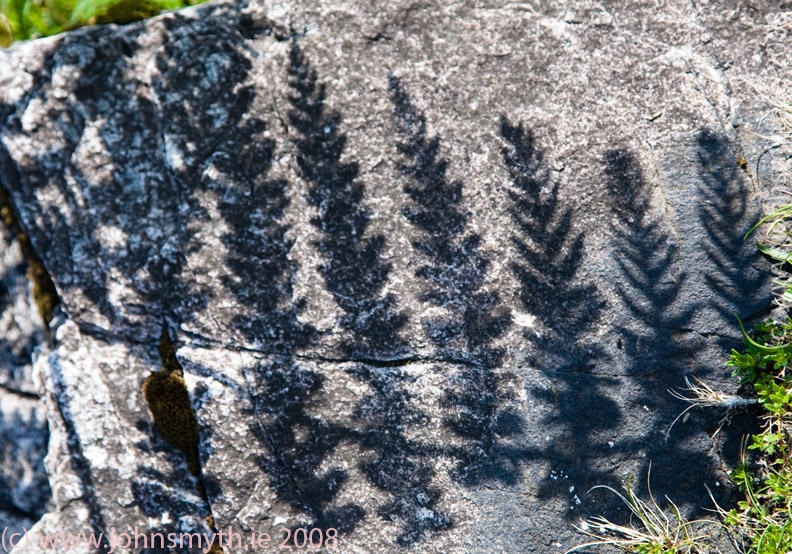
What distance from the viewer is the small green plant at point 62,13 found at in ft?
8.80

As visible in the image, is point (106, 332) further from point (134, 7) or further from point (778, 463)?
point (778, 463)

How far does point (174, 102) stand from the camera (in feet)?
7.88

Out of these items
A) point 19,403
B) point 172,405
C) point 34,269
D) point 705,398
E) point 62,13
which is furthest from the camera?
point 62,13

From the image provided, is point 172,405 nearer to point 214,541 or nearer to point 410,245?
point 214,541

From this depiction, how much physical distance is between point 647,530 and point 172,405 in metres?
2.15

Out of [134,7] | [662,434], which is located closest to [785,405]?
[662,434]

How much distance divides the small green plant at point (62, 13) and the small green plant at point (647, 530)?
3162 millimetres

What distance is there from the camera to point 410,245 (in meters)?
2.36

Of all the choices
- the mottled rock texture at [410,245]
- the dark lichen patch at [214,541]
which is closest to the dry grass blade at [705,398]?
the mottled rock texture at [410,245]

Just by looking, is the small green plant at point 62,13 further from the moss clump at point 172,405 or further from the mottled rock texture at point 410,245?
the moss clump at point 172,405

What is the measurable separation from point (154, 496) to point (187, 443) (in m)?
0.30

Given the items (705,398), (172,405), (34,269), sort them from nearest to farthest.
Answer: (705,398) < (172,405) < (34,269)

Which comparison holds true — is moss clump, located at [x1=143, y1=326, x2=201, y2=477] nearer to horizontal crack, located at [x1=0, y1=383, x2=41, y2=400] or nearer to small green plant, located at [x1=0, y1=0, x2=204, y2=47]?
horizontal crack, located at [x1=0, y1=383, x2=41, y2=400]

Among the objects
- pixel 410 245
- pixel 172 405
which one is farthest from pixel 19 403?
pixel 410 245
